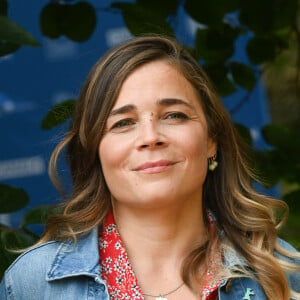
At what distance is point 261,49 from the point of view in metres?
2.88

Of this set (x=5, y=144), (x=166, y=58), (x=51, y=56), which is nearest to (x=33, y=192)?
(x=5, y=144)

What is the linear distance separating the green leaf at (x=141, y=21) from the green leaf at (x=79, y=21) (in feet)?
0.27

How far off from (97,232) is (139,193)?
0.61 ft

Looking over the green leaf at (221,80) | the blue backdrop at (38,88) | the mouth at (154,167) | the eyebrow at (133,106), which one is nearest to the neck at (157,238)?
the mouth at (154,167)

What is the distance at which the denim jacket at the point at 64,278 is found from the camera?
1918 mm

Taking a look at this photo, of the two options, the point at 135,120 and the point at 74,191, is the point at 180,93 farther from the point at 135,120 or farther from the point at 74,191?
the point at 74,191

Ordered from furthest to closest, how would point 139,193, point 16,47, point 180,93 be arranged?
point 16,47
point 180,93
point 139,193

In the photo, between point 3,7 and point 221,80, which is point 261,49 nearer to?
point 221,80

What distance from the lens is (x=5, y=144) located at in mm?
2951

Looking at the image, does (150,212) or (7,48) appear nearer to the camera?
(150,212)

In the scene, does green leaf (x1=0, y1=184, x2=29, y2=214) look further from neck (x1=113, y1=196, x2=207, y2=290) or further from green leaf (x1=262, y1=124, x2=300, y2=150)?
green leaf (x1=262, y1=124, x2=300, y2=150)

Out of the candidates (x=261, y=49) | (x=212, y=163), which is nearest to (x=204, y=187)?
(x=212, y=163)

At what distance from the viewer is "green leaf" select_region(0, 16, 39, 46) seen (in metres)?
2.10

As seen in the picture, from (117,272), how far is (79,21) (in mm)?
873
